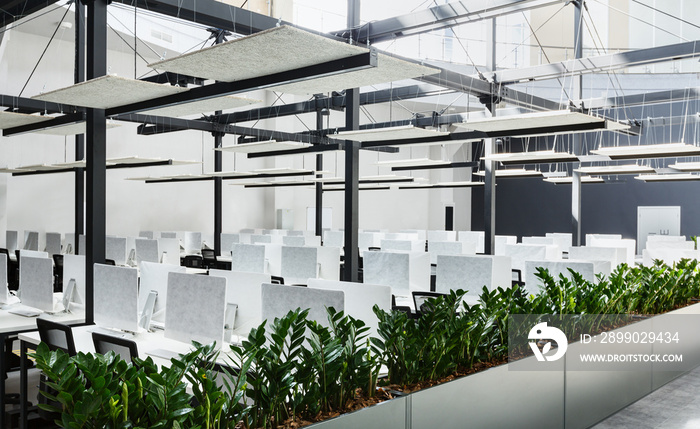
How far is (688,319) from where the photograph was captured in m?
5.01

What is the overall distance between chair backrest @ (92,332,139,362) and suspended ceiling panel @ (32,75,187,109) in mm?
1513

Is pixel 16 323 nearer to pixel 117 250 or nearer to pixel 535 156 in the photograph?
pixel 117 250

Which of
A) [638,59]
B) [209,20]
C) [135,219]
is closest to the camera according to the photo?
[209,20]

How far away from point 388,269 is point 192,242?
693 cm

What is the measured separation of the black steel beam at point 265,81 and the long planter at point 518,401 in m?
1.58

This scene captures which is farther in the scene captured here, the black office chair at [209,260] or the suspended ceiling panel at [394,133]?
the black office chair at [209,260]

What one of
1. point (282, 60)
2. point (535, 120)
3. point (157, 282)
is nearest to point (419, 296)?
point (535, 120)

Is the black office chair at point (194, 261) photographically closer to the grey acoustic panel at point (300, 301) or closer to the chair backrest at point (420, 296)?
the chair backrest at point (420, 296)

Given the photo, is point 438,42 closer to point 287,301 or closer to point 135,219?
point 135,219

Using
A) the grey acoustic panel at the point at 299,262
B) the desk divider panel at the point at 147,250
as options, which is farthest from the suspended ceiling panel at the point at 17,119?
the desk divider panel at the point at 147,250

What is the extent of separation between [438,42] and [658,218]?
8.31 metres

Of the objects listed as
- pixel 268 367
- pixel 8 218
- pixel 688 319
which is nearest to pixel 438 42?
pixel 8 218

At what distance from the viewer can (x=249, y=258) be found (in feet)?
23.5

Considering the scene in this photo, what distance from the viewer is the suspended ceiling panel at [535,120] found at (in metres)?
5.03
